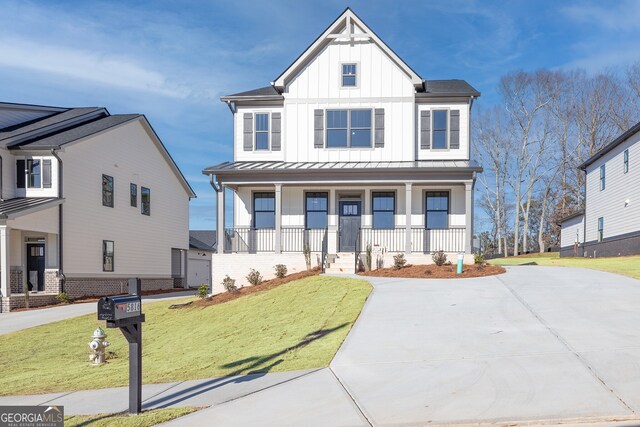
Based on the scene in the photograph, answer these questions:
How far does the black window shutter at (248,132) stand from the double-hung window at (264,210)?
7.02ft

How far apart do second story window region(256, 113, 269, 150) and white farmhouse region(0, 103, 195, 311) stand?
850cm

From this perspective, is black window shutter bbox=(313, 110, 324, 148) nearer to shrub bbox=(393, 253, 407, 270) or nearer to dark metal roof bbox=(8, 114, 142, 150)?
shrub bbox=(393, 253, 407, 270)

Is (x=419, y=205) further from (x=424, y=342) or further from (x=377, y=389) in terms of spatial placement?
(x=377, y=389)

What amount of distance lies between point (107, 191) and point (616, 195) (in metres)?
25.7

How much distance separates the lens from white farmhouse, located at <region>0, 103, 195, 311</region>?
70.4ft

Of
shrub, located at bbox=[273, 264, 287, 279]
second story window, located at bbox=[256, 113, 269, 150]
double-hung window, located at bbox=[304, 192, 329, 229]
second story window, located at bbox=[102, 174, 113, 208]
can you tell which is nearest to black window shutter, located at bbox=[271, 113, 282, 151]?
second story window, located at bbox=[256, 113, 269, 150]

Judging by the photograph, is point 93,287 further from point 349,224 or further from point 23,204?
point 349,224

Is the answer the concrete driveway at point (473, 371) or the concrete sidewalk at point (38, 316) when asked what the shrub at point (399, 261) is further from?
the concrete sidewalk at point (38, 316)

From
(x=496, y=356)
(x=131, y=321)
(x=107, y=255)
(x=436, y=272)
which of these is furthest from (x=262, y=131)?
(x=131, y=321)

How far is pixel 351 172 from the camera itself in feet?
62.9

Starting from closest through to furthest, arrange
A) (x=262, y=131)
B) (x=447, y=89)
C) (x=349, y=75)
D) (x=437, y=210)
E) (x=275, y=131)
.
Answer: (x=437, y=210) < (x=349, y=75) < (x=447, y=89) < (x=275, y=131) < (x=262, y=131)

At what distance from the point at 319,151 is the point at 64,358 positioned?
12901 millimetres


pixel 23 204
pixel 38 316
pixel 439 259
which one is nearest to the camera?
pixel 439 259

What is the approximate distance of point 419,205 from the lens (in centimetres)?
2058
